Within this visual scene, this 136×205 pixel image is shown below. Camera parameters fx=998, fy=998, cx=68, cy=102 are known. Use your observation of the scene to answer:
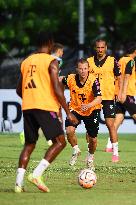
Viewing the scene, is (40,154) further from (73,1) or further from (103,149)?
(73,1)

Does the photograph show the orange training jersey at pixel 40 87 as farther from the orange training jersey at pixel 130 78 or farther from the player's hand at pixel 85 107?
the orange training jersey at pixel 130 78

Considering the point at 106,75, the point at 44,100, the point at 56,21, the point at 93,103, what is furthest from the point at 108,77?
the point at 56,21

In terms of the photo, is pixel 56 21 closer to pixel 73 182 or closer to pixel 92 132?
pixel 92 132

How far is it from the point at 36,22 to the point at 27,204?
95.0ft

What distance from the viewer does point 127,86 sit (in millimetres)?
19531

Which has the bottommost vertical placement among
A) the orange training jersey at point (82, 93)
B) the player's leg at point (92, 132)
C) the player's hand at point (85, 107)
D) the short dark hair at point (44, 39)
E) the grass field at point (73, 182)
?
the grass field at point (73, 182)

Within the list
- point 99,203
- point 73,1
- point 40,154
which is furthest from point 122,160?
point 73,1

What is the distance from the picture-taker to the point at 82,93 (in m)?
16.3

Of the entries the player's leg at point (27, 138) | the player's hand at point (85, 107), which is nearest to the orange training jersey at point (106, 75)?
the player's hand at point (85, 107)

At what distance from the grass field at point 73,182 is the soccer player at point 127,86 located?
813 mm

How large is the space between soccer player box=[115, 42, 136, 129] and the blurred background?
61.6ft

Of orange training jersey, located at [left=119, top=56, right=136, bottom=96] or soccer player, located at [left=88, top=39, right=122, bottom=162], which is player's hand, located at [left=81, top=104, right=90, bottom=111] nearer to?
soccer player, located at [left=88, top=39, right=122, bottom=162]

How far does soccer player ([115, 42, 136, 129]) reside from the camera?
19312 millimetres

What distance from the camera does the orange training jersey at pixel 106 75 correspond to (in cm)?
1805
